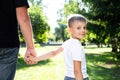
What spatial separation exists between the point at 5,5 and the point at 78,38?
4.27 ft

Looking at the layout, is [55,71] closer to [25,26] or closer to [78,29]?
[78,29]

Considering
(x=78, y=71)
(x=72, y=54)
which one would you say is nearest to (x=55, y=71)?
(x=72, y=54)

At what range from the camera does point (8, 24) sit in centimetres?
399

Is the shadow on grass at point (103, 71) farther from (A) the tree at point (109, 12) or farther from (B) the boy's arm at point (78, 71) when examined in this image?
(B) the boy's arm at point (78, 71)

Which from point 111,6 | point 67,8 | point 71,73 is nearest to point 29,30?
point 71,73

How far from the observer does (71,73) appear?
4.77m

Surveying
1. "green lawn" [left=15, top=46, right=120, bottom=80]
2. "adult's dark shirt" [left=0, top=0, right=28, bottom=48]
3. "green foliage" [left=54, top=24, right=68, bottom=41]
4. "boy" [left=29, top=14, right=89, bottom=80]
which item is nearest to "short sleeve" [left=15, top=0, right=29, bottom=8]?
"adult's dark shirt" [left=0, top=0, right=28, bottom=48]

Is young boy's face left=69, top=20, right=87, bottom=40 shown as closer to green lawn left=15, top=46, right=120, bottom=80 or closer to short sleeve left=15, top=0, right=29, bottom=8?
short sleeve left=15, top=0, right=29, bottom=8

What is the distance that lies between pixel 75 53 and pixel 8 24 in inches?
43.6

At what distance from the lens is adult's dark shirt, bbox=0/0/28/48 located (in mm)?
3955

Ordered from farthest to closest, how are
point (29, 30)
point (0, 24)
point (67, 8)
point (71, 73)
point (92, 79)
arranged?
point (67, 8) < point (92, 79) < point (71, 73) < point (29, 30) < point (0, 24)

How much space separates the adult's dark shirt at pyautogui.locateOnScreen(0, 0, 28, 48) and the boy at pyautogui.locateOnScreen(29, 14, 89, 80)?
2.61ft

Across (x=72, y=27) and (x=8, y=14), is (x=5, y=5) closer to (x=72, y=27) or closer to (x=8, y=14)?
(x=8, y=14)

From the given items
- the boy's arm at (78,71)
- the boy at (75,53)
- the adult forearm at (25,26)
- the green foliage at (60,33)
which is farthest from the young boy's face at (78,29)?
the green foliage at (60,33)
